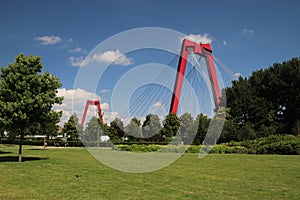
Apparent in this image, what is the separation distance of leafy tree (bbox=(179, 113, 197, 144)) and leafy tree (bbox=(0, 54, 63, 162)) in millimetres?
25327

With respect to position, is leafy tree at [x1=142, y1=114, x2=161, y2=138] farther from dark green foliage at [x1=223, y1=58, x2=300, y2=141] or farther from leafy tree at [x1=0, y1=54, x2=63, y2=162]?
leafy tree at [x1=0, y1=54, x2=63, y2=162]

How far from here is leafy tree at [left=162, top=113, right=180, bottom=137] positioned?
45.5 metres

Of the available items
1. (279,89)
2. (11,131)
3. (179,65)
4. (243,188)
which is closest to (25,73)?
(11,131)

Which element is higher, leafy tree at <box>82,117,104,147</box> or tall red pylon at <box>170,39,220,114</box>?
tall red pylon at <box>170,39,220,114</box>

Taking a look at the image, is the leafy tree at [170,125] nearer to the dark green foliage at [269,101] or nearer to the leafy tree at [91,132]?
the dark green foliage at [269,101]

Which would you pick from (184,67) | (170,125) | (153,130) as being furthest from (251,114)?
(153,130)

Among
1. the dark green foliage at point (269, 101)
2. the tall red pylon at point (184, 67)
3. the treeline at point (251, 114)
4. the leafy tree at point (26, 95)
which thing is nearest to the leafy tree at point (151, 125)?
the treeline at point (251, 114)

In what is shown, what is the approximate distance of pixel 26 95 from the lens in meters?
17.7

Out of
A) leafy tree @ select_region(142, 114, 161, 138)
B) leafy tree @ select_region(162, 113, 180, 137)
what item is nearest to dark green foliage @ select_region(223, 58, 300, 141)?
leafy tree @ select_region(162, 113, 180, 137)

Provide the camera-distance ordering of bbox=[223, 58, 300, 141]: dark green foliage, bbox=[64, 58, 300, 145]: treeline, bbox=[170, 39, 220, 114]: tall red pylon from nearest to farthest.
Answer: bbox=[170, 39, 220, 114]: tall red pylon < bbox=[64, 58, 300, 145]: treeline < bbox=[223, 58, 300, 141]: dark green foliage

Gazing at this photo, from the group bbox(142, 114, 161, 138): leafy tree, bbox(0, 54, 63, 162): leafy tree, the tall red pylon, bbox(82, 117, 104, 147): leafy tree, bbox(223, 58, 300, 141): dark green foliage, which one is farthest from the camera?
bbox(82, 117, 104, 147): leafy tree

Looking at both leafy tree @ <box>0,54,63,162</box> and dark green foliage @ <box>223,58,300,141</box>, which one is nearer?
leafy tree @ <box>0,54,63,162</box>

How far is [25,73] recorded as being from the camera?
18438mm

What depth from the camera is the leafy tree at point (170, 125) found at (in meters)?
45.5
